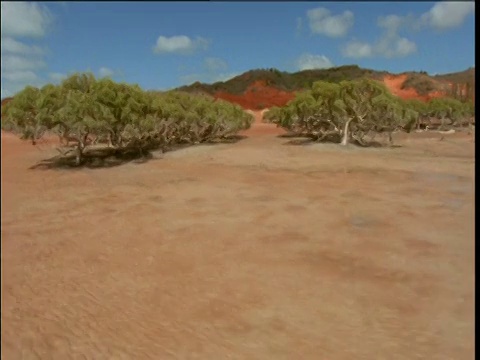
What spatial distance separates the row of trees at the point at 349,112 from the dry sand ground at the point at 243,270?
11999mm

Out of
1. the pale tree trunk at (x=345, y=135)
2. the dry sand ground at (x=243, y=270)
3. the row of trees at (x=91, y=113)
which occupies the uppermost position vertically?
the row of trees at (x=91, y=113)

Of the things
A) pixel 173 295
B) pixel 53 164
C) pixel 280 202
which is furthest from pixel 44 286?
pixel 53 164

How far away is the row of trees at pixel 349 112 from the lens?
29156 millimetres

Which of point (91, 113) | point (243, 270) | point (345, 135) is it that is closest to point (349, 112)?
point (345, 135)

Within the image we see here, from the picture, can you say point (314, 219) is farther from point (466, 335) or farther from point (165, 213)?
point (466, 335)

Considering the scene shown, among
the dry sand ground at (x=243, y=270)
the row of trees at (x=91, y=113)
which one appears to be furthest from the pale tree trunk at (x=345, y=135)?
the row of trees at (x=91, y=113)

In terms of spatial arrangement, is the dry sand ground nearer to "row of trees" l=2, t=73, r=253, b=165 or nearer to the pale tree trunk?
"row of trees" l=2, t=73, r=253, b=165

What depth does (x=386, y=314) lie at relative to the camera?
680 centimetres

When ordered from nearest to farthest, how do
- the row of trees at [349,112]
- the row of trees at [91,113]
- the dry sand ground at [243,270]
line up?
the dry sand ground at [243,270] < the row of trees at [91,113] < the row of trees at [349,112]

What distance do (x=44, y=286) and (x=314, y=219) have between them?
7.90 meters

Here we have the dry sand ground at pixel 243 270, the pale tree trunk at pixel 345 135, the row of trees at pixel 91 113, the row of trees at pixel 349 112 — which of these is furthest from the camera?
the pale tree trunk at pixel 345 135

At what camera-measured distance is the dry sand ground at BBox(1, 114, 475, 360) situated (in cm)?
604

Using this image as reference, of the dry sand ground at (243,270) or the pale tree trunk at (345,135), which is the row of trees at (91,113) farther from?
the pale tree trunk at (345,135)

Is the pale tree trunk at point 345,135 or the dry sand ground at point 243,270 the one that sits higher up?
the pale tree trunk at point 345,135
